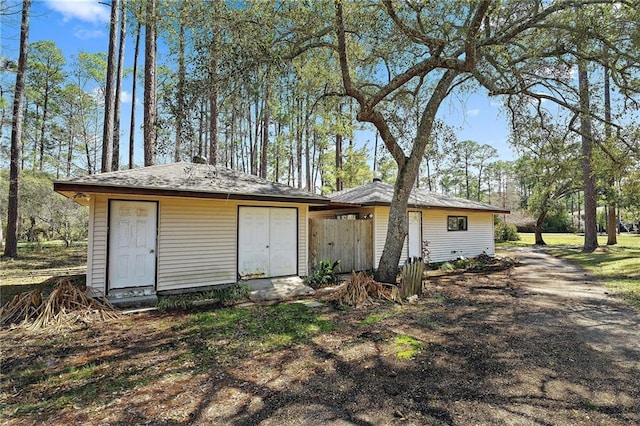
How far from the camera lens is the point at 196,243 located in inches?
310

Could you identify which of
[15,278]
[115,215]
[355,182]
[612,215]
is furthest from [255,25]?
[612,215]

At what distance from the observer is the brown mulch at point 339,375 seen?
9.61 feet

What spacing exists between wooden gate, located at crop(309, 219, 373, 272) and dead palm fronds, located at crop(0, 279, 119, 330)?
5626mm

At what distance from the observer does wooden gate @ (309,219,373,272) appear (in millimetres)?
10219

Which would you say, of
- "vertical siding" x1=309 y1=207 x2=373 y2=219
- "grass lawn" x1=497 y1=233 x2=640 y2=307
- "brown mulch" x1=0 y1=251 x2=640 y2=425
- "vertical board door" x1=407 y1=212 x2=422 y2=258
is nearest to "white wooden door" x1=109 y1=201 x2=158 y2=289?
"brown mulch" x1=0 y1=251 x2=640 y2=425

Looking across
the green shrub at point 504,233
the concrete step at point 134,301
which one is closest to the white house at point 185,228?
the concrete step at point 134,301

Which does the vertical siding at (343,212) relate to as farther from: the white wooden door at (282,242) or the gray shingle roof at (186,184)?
the white wooden door at (282,242)

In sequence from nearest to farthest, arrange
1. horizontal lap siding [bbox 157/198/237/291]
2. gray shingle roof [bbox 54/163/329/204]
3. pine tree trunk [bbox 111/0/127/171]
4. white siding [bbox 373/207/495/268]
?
gray shingle roof [bbox 54/163/329/204], horizontal lap siding [bbox 157/198/237/291], white siding [bbox 373/207/495/268], pine tree trunk [bbox 111/0/127/171]

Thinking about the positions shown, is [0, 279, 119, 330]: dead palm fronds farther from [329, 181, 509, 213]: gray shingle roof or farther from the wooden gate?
[329, 181, 509, 213]: gray shingle roof

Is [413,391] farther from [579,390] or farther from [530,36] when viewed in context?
[530,36]

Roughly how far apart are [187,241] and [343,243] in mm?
5028

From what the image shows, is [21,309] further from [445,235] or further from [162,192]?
[445,235]

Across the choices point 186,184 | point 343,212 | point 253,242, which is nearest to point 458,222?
point 343,212

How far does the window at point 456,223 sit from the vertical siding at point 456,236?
0.14 m
